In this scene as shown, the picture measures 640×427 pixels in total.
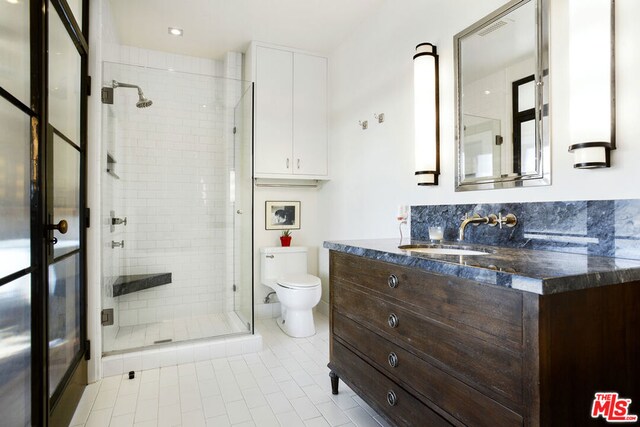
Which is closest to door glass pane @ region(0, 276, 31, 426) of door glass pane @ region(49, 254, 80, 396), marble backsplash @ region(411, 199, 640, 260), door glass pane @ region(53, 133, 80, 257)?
door glass pane @ region(49, 254, 80, 396)

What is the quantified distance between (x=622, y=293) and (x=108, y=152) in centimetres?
287

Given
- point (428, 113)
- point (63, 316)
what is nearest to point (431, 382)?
point (428, 113)

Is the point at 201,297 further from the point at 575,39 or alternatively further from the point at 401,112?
the point at 575,39

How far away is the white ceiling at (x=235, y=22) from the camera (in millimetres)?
2684

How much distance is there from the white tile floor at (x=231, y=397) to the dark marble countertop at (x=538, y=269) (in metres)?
1.01

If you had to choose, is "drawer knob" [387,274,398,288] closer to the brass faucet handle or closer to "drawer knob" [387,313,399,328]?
"drawer knob" [387,313,399,328]

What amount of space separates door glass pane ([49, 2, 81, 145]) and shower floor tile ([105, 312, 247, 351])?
4.58 ft

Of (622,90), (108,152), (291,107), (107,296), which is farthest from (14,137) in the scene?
(291,107)

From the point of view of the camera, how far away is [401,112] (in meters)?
2.44

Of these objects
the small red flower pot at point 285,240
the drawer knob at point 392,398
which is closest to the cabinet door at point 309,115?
the small red flower pot at point 285,240

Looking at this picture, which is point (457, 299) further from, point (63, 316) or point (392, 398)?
point (63, 316)

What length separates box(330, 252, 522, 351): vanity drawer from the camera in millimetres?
956

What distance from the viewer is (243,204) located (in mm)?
3035

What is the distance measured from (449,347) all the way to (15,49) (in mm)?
1723
